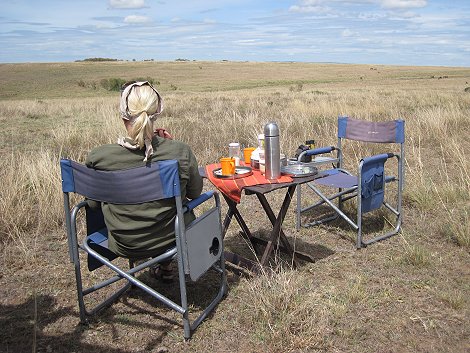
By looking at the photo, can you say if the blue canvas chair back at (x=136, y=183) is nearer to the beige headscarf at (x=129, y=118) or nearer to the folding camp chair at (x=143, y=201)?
the folding camp chair at (x=143, y=201)

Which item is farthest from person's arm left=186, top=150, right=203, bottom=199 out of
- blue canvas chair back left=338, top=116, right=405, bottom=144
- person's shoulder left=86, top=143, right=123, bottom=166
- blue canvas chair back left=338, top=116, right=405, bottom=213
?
blue canvas chair back left=338, top=116, right=405, bottom=144

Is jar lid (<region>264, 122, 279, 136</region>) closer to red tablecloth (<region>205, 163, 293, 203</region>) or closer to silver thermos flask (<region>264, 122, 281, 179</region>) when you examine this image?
silver thermos flask (<region>264, 122, 281, 179</region>)

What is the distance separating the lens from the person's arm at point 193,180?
2657 mm

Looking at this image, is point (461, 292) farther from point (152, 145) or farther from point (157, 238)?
point (152, 145)

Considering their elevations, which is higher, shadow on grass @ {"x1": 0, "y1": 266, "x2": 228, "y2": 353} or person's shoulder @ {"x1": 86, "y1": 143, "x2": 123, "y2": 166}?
person's shoulder @ {"x1": 86, "y1": 143, "x2": 123, "y2": 166}

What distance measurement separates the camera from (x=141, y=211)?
8.39 feet

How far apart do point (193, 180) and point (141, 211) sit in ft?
1.17

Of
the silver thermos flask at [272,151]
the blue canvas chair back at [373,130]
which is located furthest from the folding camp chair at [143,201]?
the blue canvas chair back at [373,130]

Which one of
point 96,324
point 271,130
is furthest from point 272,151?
point 96,324

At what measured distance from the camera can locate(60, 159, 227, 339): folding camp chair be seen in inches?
93.8

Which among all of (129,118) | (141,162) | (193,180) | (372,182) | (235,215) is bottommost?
(235,215)

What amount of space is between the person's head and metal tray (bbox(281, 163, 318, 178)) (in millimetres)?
1115

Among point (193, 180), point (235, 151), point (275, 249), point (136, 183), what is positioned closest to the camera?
point (136, 183)

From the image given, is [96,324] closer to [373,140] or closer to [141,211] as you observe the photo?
[141,211]
